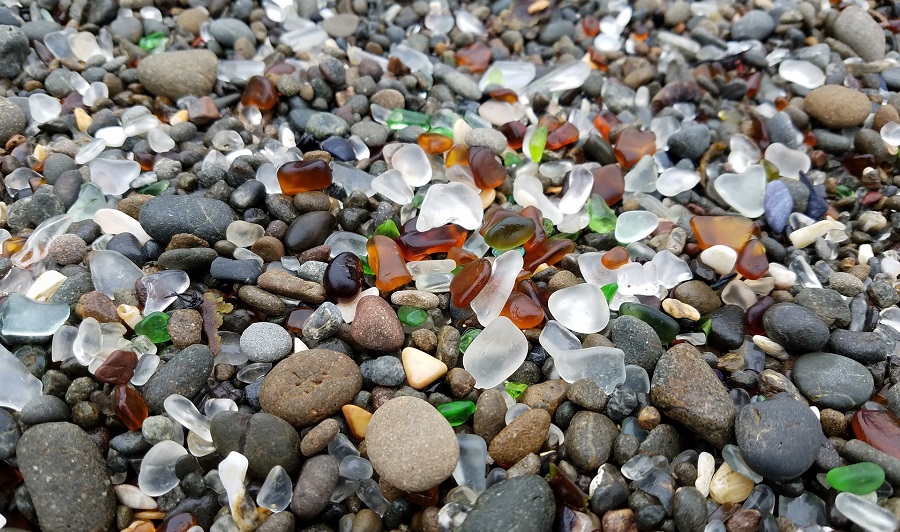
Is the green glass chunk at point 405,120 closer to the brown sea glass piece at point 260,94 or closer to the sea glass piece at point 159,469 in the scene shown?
the brown sea glass piece at point 260,94

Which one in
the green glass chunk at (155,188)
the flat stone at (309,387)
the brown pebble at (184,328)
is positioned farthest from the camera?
the green glass chunk at (155,188)

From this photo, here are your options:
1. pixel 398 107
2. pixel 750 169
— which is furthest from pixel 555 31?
pixel 750 169

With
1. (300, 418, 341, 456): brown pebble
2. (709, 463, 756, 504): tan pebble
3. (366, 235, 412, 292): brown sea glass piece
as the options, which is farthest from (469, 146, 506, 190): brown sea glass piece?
(709, 463, 756, 504): tan pebble

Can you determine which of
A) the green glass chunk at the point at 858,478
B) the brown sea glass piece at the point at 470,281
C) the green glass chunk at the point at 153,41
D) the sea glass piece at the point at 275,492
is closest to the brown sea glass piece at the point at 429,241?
the brown sea glass piece at the point at 470,281

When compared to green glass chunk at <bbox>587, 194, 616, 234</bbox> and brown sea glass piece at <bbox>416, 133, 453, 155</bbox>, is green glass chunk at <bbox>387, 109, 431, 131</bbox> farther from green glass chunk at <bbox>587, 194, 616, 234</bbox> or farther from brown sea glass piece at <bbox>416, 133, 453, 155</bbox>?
green glass chunk at <bbox>587, 194, 616, 234</bbox>

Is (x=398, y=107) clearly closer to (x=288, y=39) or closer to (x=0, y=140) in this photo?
(x=288, y=39)
